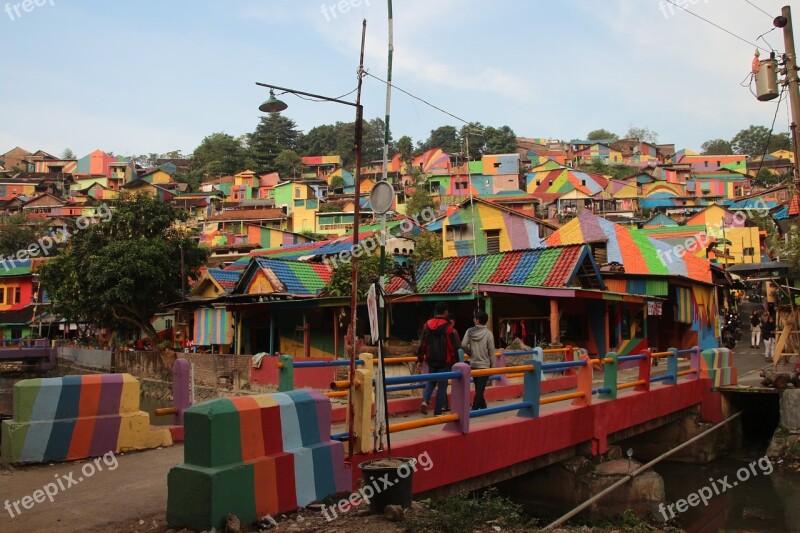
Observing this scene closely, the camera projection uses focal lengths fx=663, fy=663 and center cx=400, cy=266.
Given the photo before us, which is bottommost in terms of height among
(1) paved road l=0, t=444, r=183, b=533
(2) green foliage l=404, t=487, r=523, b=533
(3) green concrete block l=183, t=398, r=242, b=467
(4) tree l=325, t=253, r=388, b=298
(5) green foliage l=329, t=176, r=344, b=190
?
(2) green foliage l=404, t=487, r=523, b=533

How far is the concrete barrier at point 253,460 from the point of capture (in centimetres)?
514

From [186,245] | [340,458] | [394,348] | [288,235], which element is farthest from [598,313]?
[288,235]

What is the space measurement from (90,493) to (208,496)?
7.18 feet

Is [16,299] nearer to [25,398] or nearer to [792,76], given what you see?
[25,398]

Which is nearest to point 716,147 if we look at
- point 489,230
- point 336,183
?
point 336,183

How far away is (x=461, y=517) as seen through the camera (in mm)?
6211

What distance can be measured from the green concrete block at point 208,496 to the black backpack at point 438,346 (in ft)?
15.1

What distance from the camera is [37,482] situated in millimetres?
6918

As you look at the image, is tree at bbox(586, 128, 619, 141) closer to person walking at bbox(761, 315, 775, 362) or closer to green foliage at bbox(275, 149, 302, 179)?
green foliage at bbox(275, 149, 302, 179)

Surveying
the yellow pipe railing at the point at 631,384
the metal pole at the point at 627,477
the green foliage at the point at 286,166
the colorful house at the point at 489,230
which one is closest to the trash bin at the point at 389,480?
the metal pole at the point at 627,477

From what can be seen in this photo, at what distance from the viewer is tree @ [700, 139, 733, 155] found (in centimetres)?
11812

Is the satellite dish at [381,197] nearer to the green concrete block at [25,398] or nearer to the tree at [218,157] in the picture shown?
the green concrete block at [25,398]

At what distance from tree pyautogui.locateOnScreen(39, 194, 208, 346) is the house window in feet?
48.5

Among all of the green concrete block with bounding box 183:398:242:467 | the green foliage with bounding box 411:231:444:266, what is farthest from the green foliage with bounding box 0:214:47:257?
the green concrete block with bounding box 183:398:242:467
